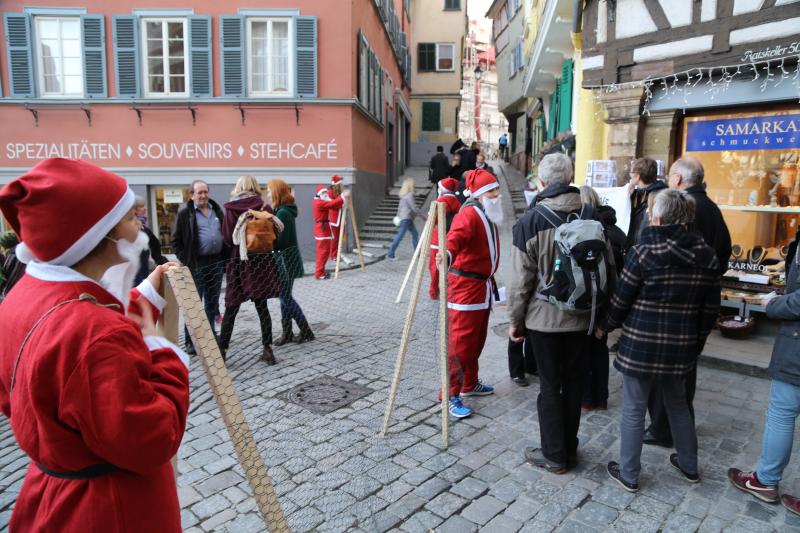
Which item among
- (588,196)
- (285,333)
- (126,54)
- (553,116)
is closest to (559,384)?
(588,196)

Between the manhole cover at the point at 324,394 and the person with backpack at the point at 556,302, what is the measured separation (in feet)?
5.59

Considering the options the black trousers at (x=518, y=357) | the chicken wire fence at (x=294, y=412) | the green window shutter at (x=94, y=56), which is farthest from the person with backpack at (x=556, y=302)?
the green window shutter at (x=94, y=56)

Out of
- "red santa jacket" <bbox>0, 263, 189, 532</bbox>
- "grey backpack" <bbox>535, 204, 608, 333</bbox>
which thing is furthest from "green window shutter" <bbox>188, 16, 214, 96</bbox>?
"red santa jacket" <bbox>0, 263, 189, 532</bbox>

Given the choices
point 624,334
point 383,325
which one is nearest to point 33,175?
point 624,334

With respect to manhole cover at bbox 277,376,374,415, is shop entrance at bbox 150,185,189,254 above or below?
above

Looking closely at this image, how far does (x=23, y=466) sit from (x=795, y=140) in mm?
7967

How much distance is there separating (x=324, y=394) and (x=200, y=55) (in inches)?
415

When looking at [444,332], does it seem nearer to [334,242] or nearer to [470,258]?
[470,258]

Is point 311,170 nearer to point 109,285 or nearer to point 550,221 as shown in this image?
point 550,221

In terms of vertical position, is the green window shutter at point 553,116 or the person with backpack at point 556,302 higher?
the green window shutter at point 553,116

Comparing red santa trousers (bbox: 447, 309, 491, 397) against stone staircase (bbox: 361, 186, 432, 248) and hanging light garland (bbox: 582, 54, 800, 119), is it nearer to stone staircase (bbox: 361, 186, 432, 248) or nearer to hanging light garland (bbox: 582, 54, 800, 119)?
hanging light garland (bbox: 582, 54, 800, 119)

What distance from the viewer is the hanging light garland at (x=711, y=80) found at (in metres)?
5.94

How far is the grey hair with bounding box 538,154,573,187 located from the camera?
12.0 feet

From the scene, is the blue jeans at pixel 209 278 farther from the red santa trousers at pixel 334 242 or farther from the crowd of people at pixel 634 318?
the red santa trousers at pixel 334 242
